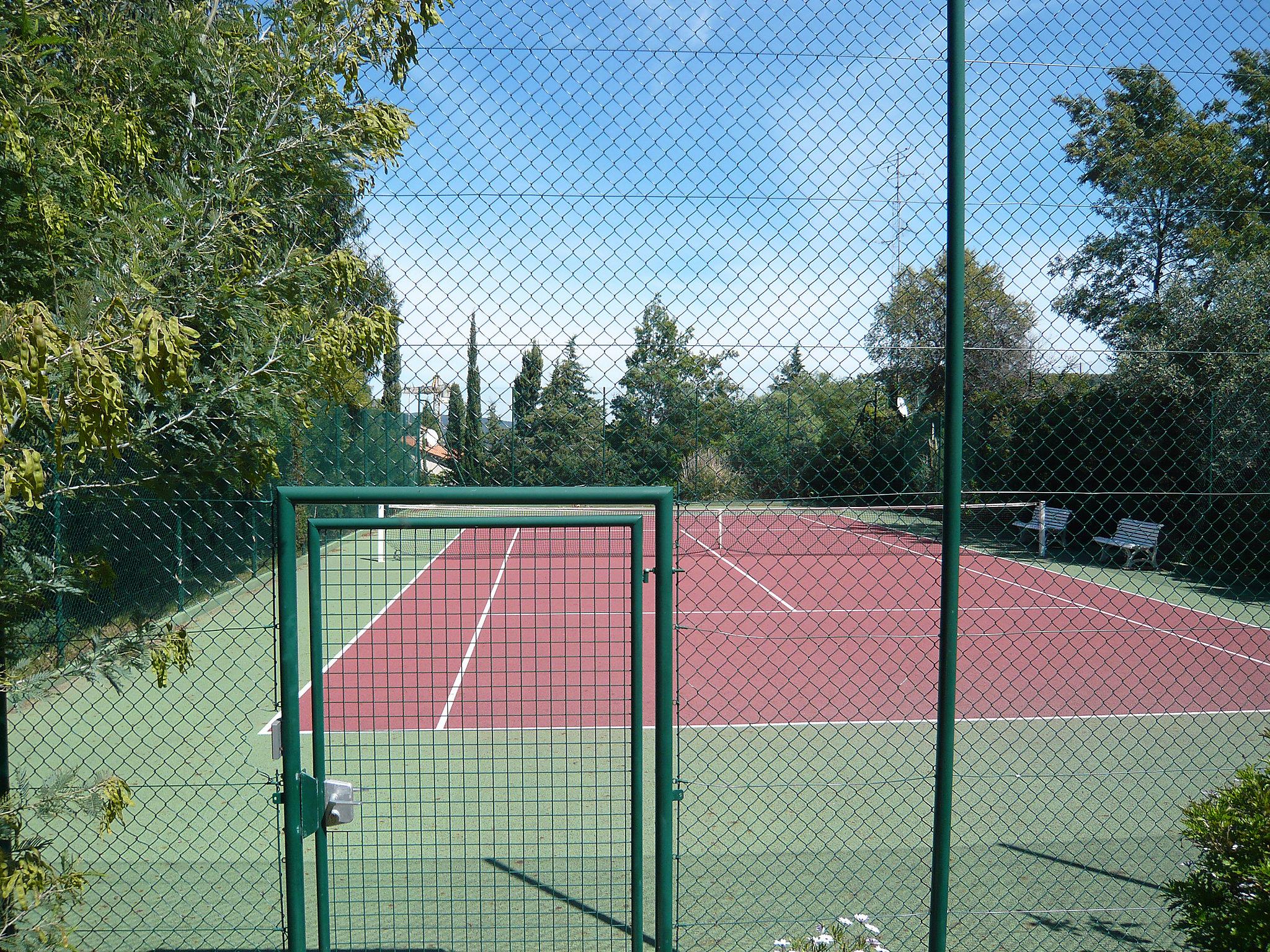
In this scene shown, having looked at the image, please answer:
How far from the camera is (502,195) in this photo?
2.80m

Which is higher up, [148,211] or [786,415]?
[148,211]

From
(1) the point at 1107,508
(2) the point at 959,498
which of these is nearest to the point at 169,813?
(2) the point at 959,498

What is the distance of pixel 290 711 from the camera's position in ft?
7.97

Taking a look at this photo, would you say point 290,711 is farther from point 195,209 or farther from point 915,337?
point 915,337

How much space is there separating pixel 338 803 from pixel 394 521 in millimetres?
823

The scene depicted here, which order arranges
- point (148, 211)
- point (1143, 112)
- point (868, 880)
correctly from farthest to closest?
point (1143, 112) → point (868, 880) → point (148, 211)

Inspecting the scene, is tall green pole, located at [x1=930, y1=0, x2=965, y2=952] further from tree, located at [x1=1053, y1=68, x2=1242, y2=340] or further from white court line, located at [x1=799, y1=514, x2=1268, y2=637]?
white court line, located at [x1=799, y1=514, x2=1268, y2=637]

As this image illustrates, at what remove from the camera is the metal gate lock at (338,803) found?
2.39 metres

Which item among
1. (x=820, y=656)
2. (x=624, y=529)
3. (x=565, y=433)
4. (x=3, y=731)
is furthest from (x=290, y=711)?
(x=820, y=656)

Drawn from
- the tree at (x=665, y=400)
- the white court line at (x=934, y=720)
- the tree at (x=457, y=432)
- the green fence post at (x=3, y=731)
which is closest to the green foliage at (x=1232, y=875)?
the tree at (x=665, y=400)

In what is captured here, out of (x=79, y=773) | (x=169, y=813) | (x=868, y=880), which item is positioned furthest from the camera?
(x=79, y=773)

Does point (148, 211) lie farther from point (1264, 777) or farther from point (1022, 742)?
point (1022, 742)

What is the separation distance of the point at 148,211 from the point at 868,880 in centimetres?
395

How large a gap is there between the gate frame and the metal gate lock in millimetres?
70
